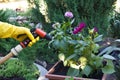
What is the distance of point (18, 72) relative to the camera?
2893 mm

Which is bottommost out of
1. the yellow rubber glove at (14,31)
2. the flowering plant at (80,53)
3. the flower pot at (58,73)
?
the flower pot at (58,73)

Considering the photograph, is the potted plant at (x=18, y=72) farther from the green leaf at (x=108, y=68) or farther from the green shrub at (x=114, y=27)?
the green shrub at (x=114, y=27)

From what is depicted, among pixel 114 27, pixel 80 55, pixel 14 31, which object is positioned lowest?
pixel 80 55

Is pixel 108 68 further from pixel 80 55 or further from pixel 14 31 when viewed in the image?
pixel 14 31

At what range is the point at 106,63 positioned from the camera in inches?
105

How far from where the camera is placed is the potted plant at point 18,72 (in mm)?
2810

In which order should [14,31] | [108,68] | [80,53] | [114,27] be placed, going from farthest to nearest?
[114,27] → [80,53] → [108,68] → [14,31]

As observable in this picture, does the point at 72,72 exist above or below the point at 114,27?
below

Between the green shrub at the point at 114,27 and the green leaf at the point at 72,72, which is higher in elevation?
the green shrub at the point at 114,27

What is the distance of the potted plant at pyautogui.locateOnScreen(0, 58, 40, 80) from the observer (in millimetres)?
2810

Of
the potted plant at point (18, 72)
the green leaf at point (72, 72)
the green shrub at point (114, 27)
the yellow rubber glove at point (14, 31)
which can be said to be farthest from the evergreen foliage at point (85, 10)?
the yellow rubber glove at point (14, 31)

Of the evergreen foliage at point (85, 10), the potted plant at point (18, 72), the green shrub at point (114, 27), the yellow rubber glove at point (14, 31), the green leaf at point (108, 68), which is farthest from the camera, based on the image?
the green shrub at point (114, 27)

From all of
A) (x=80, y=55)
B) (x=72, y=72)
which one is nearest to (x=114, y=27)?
(x=80, y=55)

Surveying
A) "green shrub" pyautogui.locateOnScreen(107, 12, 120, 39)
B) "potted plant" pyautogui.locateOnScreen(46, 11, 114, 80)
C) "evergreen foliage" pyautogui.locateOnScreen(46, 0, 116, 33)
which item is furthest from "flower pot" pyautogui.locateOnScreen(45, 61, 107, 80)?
"green shrub" pyautogui.locateOnScreen(107, 12, 120, 39)
